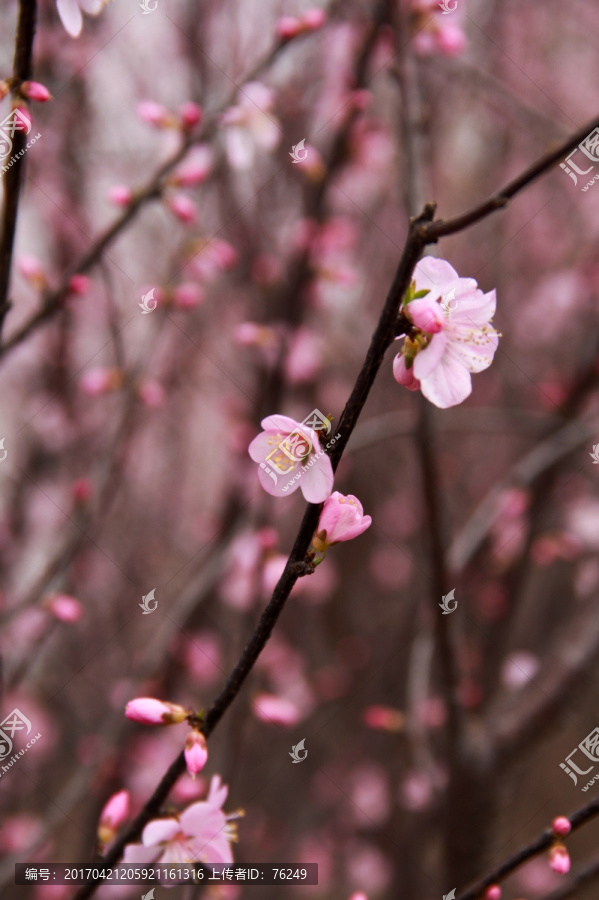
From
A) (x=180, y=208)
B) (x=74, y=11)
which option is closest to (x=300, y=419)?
(x=180, y=208)

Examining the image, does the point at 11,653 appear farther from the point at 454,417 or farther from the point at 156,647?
the point at 454,417

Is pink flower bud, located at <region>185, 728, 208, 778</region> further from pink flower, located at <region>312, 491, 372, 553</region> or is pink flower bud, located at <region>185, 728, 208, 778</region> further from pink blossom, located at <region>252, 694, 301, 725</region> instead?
pink blossom, located at <region>252, 694, 301, 725</region>

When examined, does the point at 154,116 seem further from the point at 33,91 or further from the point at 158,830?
the point at 158,830

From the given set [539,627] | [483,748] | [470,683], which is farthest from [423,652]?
[539,627]

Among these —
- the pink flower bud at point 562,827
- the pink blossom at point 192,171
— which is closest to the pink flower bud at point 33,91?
the pink blossom at point 192,171

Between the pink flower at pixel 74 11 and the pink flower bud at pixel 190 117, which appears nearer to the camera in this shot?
the pink flower at pixel 74 11

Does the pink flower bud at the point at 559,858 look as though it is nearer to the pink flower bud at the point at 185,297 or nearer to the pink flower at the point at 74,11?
the pink flower at the point at 74,11
